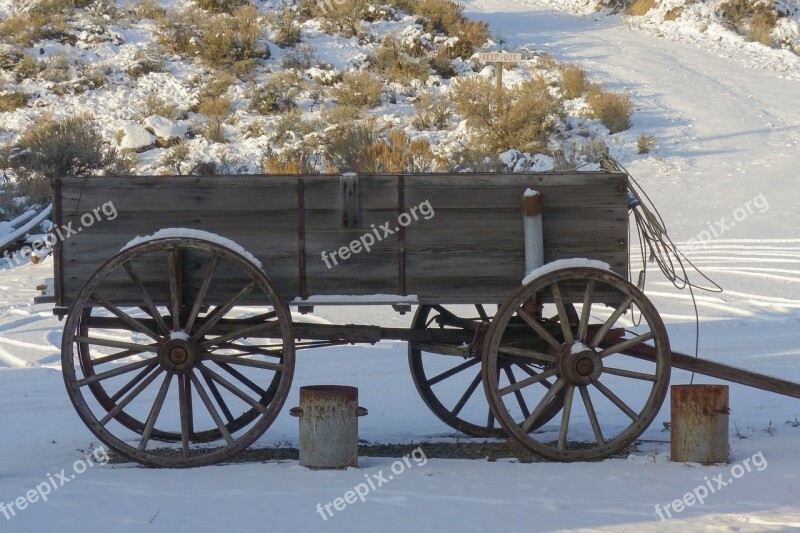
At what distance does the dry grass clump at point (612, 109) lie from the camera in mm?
17016

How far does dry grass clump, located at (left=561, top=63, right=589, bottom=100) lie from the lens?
18.8 meters

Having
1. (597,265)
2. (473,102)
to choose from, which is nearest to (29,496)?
(597,265)

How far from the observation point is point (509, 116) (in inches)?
633

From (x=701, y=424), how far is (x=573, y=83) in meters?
15.0

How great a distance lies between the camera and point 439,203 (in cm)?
484

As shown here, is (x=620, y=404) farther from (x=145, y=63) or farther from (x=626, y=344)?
(x=145, y=63)

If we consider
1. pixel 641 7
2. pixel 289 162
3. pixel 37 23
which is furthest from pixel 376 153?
pixel 641 7

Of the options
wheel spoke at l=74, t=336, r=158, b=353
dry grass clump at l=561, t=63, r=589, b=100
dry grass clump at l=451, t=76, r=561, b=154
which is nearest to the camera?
wheel spoke at l=74, t=336, r=158, b=353

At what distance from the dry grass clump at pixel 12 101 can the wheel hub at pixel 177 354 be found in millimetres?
15628

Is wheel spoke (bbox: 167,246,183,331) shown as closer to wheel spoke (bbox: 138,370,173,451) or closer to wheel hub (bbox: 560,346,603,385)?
wheel spoke (bbox: 138,370,173,451)

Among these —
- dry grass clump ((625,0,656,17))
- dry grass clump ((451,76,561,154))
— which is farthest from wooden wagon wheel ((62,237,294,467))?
dry grass clump ((625,0,656,17))

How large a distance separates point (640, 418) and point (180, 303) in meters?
2.35

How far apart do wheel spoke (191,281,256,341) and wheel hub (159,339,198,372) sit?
6 cm

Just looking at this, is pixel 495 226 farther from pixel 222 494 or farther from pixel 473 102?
pixel 473 102
